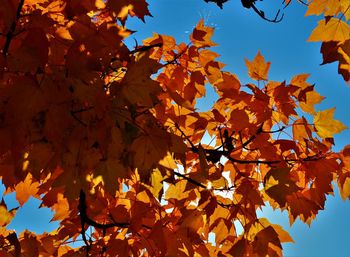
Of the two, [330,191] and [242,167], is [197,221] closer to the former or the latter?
[242,167]

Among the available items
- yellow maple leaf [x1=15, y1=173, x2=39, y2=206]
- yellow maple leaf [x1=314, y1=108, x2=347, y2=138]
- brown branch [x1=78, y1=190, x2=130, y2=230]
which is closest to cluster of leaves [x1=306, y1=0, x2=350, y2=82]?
yellow maple leaf [x1=314, y1=108, x2=347, y2=138]

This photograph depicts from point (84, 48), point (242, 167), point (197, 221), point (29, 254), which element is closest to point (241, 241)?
point (197, 221)

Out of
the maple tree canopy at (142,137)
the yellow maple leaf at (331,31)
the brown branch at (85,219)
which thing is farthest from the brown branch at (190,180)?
the yellow maple leaf at (331,31)

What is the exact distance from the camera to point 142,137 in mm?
2645

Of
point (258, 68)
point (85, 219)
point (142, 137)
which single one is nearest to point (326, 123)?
point (258, 68)

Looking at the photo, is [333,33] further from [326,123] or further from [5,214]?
[5,214]

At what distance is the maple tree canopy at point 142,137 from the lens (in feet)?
Answer: 7.76

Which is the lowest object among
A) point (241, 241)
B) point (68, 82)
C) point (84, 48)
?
point (241, 241)

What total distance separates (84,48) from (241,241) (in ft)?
5.78

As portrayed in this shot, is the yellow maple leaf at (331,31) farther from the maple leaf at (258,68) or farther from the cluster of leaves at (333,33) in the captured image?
the maple leaf at (258,68)

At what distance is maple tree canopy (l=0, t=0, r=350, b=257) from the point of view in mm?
2365

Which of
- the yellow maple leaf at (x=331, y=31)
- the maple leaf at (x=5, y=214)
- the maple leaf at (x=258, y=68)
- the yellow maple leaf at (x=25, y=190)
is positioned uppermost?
the maple leaf at (x=258, y=68)

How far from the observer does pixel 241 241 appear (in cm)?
327

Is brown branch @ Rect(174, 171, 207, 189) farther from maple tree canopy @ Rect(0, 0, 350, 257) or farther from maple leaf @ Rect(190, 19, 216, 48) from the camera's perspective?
maple leaf @ Rect(190, 19, 216, 48)
